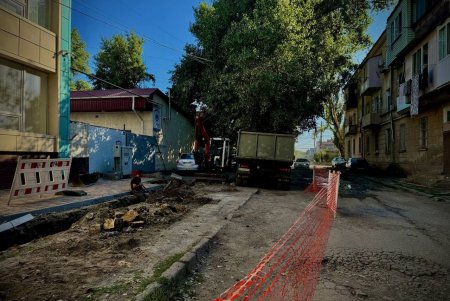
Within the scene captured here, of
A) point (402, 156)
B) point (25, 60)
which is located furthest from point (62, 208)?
point (402, 156)

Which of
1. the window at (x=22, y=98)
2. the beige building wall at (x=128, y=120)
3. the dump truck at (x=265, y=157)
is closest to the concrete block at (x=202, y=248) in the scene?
the window at (x=22, y=98)

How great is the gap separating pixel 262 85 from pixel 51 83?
12026 millimetres

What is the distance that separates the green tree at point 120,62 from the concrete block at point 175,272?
38.3 meters

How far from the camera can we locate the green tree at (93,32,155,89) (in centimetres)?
3966

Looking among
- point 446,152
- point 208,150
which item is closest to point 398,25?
point 446,152

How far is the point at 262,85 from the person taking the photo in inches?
784

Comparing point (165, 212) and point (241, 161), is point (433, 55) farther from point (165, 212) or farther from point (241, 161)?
point (165, 212)

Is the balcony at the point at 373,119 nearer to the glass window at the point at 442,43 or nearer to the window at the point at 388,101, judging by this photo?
the window at the point at 388,101

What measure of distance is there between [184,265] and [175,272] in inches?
11.1

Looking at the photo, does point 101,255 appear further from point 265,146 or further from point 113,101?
point 113,101

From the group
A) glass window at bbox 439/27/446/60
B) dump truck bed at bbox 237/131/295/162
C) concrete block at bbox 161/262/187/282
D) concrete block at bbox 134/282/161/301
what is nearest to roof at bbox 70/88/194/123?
dump truck bed at bbox 237/131/295/162

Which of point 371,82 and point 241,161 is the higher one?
point 371,82

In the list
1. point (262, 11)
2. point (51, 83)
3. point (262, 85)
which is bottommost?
point (51, 83)

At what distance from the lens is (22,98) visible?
10500 mm
